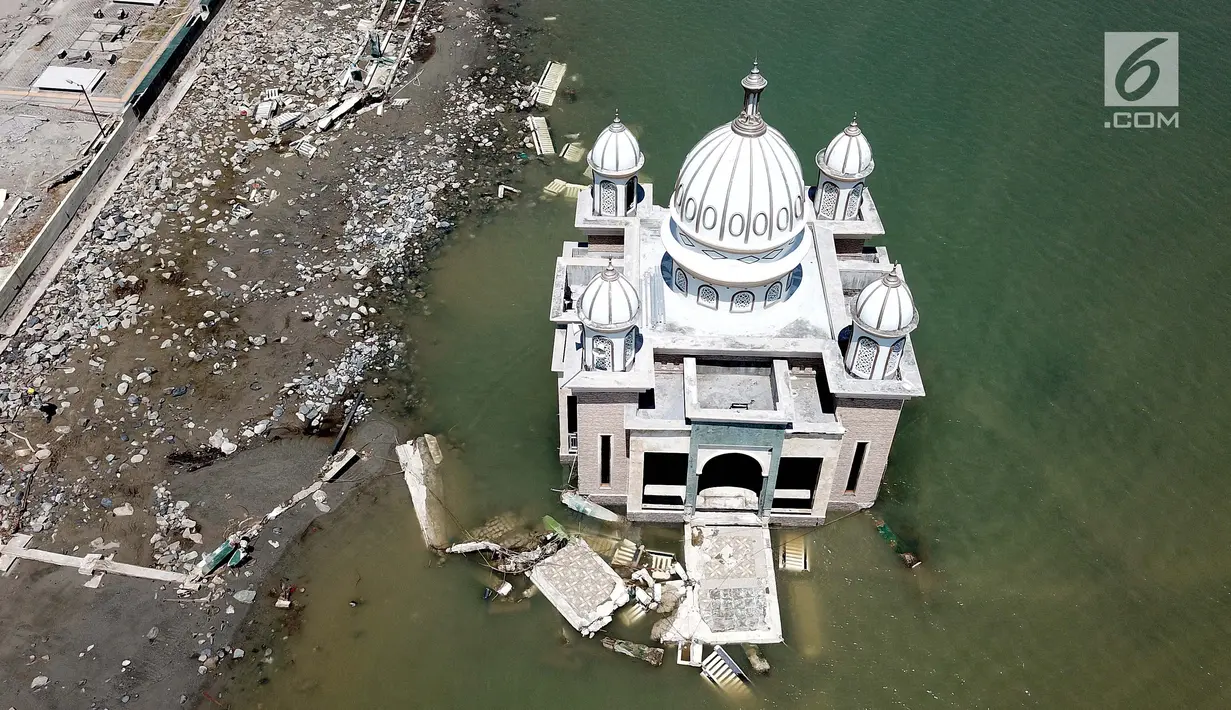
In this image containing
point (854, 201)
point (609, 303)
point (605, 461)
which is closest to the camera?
point (609, 303)

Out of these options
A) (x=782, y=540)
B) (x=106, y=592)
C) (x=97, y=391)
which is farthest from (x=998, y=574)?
(x=97, y=391)

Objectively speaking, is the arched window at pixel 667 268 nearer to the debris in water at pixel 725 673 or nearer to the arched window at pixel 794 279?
the arched window at pixel 794 279

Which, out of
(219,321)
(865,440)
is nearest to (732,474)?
(865,440)

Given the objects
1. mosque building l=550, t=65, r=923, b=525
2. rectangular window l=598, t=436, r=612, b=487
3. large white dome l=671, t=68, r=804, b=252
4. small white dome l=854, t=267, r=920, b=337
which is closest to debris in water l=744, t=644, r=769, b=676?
mosque building l=550, t=65, r=923, b=525

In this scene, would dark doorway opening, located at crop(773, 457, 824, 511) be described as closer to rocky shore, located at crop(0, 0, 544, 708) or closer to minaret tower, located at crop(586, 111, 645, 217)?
minaret tower, located at crop(586, 111, 645, 217)

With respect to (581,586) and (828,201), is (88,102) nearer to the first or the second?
(581,586)

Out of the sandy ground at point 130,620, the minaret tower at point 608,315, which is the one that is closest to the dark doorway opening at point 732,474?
the minaret tower at point 608,315

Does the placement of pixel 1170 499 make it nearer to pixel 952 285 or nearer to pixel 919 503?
pixel 919 503
